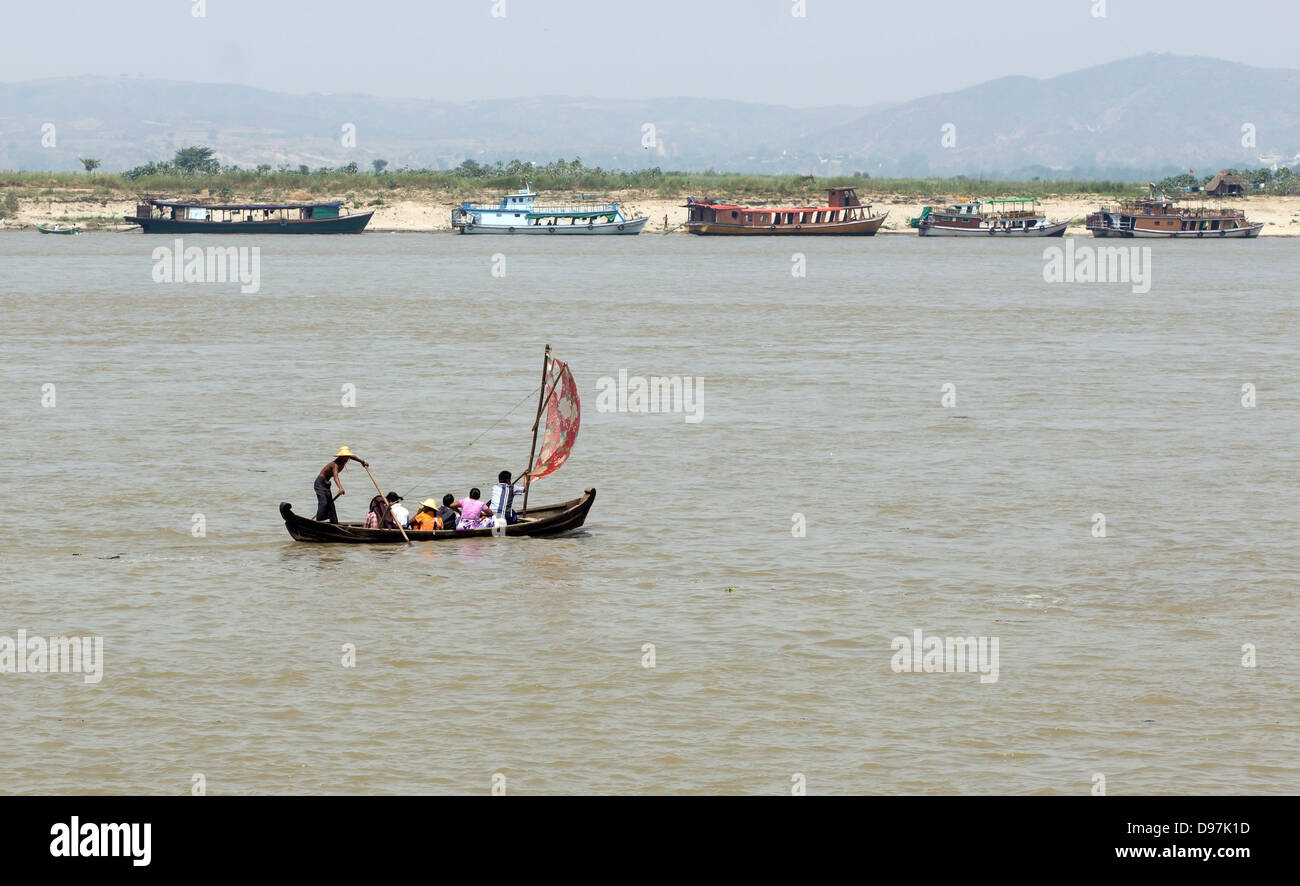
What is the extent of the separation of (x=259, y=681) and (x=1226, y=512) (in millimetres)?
15570

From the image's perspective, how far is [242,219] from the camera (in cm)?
12131

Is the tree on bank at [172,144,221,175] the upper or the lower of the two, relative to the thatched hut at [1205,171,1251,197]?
upper

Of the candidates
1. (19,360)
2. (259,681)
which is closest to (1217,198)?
(19,360)

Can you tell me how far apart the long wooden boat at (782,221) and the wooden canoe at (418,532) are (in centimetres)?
9990

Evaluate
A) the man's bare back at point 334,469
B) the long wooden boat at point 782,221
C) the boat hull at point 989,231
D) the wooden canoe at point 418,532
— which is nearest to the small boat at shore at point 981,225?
the boat hull at point 989,231

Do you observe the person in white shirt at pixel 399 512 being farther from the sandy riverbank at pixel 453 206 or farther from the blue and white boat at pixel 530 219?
the sandy riverbank at pixel 453 206

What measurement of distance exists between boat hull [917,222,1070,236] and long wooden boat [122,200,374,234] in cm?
4330

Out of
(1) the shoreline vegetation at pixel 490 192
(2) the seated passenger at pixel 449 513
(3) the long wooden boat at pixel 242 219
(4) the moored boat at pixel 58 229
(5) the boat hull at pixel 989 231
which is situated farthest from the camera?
(1) the shoreline vegetation at pixel 490 192

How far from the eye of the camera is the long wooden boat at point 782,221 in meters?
122

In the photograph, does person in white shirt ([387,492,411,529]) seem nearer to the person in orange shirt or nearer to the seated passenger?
the person in orange shirt

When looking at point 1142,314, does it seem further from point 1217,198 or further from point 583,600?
point 1217,198

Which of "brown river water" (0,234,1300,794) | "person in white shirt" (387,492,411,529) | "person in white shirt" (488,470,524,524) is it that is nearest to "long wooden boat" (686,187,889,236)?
"brown river water" (0,234,1300,794)

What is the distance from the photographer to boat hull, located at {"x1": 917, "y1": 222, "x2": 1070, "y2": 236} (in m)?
122

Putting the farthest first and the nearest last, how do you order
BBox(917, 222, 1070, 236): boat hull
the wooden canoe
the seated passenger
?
1. BBox(917, 222, 1070, 236): boat hull
2. the seated passenger
3. the wooden canoe
